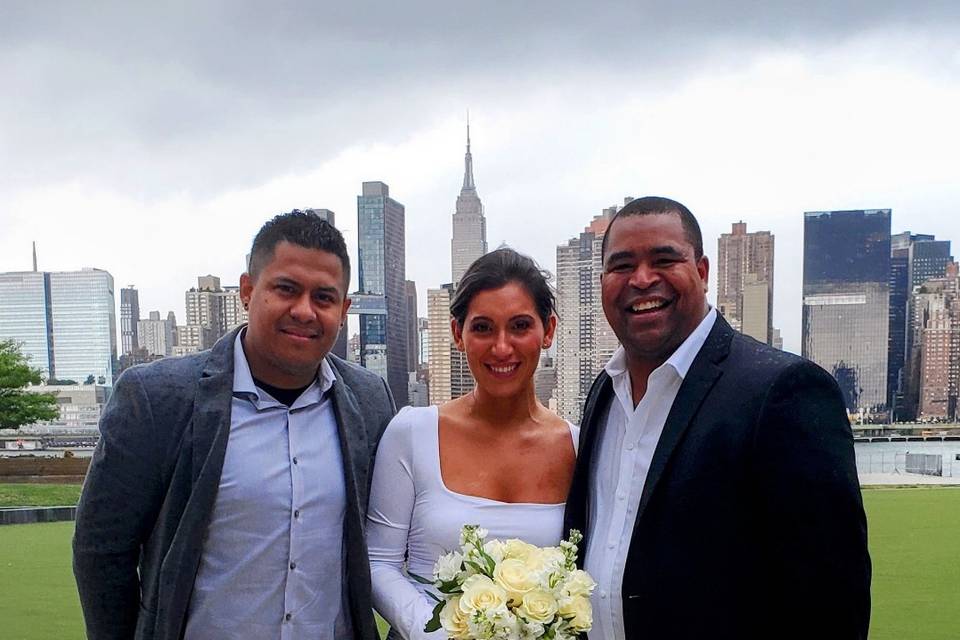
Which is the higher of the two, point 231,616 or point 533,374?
Answer: point 533,374

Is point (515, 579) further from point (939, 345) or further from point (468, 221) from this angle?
point (939, 345)

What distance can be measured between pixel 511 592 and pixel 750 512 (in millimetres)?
791

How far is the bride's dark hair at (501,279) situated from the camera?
2.49 m

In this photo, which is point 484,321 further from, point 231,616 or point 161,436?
point 231,616

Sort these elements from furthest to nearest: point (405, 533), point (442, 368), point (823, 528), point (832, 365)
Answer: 1. point (832, 365)
2. point (442, 368)
3. point (405, 533)
4. point (823, 528)

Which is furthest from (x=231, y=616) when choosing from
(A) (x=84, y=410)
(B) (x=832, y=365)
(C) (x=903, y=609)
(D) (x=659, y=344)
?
(B) (x=832, y=365)

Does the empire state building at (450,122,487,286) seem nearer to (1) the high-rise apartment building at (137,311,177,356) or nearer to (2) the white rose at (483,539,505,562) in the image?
(1) the high-rise apartment building at (137,311,177,356)

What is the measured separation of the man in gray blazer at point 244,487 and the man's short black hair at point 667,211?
1.10 metres

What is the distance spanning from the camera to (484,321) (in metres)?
2.48

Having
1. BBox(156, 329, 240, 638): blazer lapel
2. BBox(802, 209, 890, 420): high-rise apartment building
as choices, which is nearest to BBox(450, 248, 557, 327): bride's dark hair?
BBox(156, 329, 240, 638): blazer lapel

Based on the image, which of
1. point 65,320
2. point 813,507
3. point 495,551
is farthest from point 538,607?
point 65,320

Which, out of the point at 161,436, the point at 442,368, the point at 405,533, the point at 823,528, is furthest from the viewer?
the point at 442,368

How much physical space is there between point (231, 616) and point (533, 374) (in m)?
1.42

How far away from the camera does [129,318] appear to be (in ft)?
141
